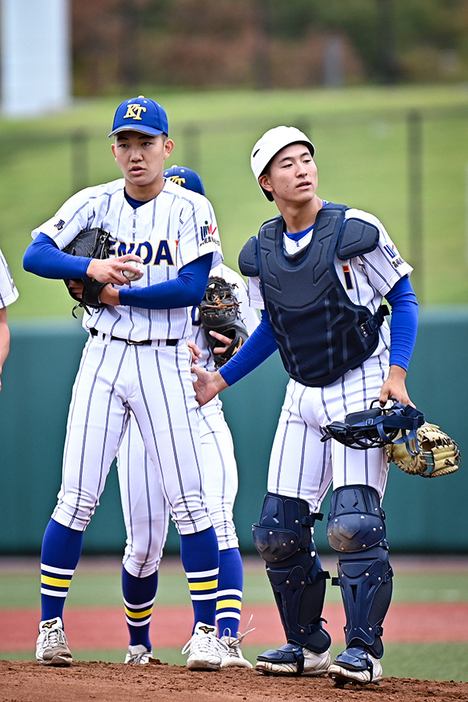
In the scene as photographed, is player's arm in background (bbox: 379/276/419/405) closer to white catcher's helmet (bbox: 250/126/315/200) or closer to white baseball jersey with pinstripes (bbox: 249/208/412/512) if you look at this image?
white baseball jersey with pinstripes (bbox: 249/208/412/512)

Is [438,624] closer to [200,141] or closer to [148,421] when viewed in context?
[148,421]

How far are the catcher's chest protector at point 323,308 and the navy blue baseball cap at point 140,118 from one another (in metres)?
0.72

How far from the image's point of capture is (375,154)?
2277 cm

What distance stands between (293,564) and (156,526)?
784 millimetres

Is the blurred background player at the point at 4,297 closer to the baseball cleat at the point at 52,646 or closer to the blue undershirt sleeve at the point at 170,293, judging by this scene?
the blue undershirt sleeve at the point at 170,293

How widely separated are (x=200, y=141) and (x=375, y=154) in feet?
16.0

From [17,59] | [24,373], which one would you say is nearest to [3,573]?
[24,373]

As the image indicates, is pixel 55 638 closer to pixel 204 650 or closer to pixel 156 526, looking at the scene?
pixel 204 650

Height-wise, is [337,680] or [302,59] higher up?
[302,59]

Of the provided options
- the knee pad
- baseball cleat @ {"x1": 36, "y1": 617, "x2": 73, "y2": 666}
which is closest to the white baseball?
the knee pad

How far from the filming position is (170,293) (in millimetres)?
3775

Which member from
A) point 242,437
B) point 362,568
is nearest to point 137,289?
point 362,568

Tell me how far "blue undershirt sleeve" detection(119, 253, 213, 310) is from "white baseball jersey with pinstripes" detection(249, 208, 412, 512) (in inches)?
16.5

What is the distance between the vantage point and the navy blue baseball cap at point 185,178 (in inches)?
184
